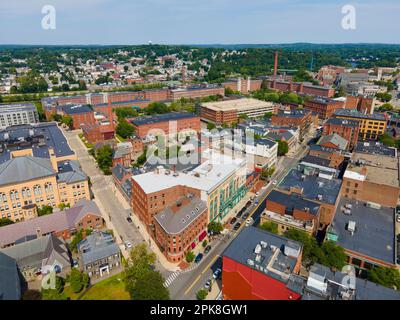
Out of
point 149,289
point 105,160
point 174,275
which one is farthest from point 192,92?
point 149,289

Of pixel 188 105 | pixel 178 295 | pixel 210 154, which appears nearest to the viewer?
pixel 178 295

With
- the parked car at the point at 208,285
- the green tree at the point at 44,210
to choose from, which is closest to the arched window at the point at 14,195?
→ the green tree at the point at 44,210

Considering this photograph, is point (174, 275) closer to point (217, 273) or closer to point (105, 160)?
point (217, 273)

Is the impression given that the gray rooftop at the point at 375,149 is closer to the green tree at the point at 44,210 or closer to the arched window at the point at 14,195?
the green tree at the point at 44,210

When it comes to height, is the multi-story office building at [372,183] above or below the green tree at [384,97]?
below

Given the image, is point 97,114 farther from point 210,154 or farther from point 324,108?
point 324,108
